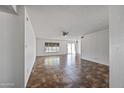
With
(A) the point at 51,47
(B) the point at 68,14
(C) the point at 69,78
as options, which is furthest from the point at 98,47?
(A) the point at 51,47

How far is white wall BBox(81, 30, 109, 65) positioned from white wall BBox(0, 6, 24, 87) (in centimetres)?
466

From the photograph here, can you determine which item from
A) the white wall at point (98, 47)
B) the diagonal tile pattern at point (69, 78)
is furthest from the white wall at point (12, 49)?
the white wall at point (98, 47)

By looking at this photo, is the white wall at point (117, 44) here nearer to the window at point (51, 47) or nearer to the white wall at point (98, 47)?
the white wall at point (98, 47)

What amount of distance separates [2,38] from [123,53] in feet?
8.16

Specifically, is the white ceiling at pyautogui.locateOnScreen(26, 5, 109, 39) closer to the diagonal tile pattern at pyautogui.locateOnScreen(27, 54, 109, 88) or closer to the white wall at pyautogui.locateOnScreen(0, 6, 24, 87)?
the white wall at pyautogui.locateOnScreen(0, 6, 24, 87)

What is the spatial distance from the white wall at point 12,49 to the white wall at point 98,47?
4.66 metres

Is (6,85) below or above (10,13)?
below

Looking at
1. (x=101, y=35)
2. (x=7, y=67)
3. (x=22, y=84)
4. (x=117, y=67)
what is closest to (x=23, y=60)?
(x=7, y=67)

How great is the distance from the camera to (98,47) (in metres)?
6.00

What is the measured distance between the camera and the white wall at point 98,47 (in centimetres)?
528

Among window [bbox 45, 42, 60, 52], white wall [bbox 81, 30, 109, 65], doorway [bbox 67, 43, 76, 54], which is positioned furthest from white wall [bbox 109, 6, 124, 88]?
doorway [bbox 67, 43, 76, 54]

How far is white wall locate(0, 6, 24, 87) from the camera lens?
7.06 feet
